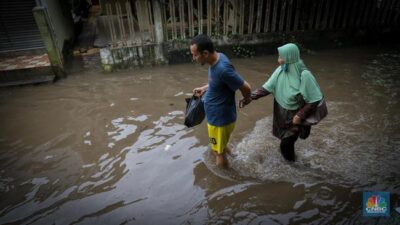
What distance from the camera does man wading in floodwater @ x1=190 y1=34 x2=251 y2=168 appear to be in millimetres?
3092

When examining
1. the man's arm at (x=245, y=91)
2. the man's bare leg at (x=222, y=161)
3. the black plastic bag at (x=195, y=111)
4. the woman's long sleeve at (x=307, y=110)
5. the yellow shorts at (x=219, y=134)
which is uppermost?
the man's arm at (x=245, y=91)

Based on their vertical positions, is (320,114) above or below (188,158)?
above

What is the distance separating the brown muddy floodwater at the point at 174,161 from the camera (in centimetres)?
354

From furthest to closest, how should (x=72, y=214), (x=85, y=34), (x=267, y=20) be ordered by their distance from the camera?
(x=85, y=34), (x=267, y=20), (x=72, y=214)

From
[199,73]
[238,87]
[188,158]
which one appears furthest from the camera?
[199,73]

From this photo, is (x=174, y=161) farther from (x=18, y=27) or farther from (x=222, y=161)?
(x=18, y=27)

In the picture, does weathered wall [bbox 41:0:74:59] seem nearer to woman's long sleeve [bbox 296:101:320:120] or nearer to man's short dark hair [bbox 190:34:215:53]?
man's short dark hair [bbox 190:34:215:53]

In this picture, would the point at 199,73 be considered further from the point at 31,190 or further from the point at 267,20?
the point at 31,190

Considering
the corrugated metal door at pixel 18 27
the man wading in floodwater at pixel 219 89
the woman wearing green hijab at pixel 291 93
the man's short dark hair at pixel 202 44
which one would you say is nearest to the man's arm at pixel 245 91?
the man wading in floodwater at pixel 219 89

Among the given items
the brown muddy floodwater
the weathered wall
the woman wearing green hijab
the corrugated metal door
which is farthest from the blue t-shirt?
the corrugated metal door

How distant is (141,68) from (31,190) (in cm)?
455

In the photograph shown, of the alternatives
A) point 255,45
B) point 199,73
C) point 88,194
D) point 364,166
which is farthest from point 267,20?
point 88,194

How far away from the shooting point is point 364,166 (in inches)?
159

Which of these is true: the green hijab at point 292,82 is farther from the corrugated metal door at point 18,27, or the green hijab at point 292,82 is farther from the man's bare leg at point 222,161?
the corrugated metal door at point 18,27
